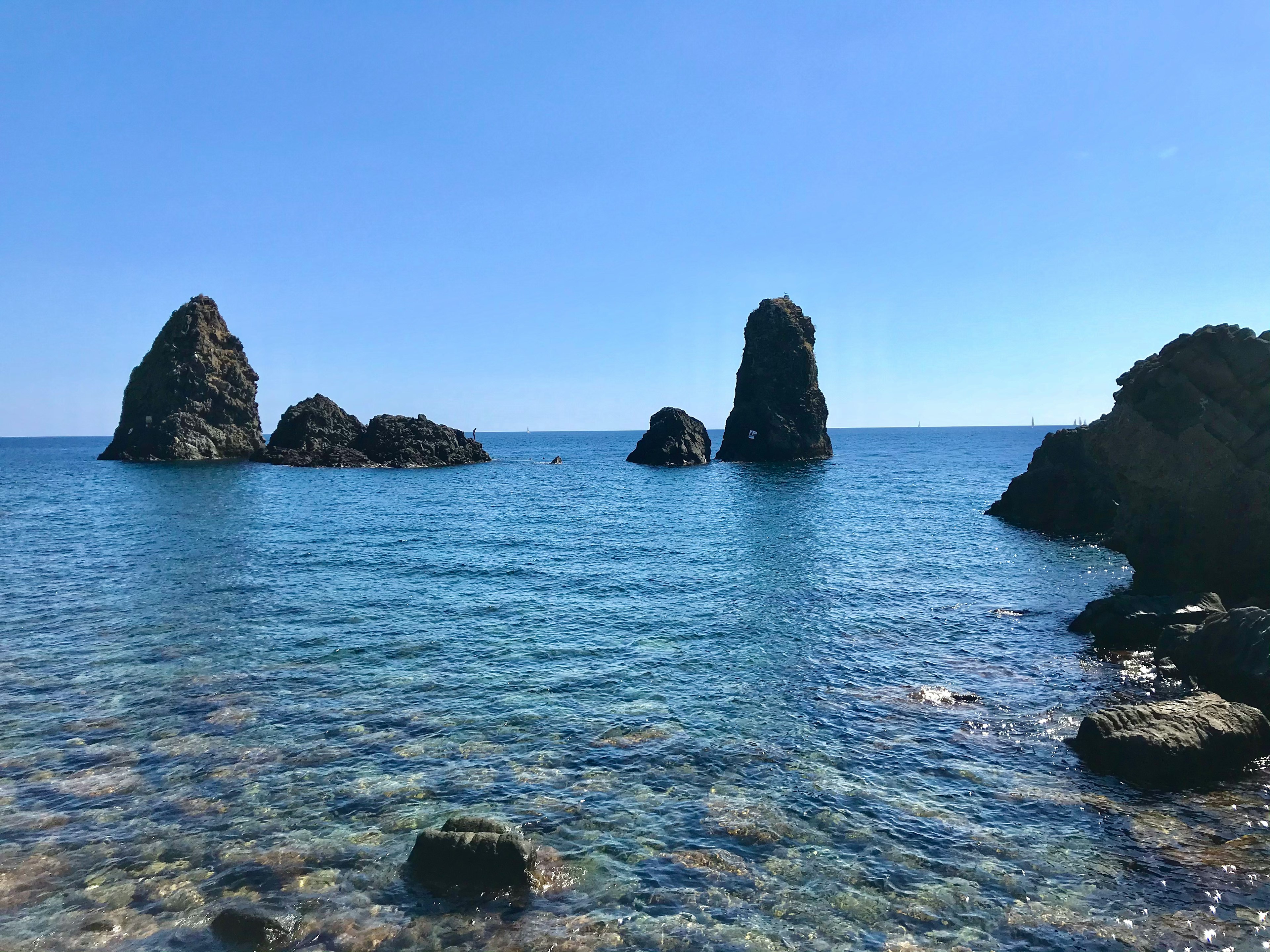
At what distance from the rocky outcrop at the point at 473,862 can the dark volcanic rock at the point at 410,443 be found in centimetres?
10719

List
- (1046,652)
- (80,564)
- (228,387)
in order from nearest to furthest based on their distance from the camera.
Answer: (1046,652) < (80,564) < (228,387)

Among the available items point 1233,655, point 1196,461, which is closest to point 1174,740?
point 1233,655

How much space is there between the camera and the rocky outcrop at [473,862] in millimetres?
11117

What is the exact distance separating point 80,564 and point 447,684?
91.2ft

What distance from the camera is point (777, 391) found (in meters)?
128

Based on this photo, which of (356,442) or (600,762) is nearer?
(600,762)

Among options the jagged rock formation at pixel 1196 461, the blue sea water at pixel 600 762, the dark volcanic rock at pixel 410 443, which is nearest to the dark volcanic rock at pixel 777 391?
the dark volcanic rock at pixel 410 443

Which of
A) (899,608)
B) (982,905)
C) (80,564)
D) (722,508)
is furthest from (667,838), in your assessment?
(722,508)

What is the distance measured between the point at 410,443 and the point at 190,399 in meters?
41.0

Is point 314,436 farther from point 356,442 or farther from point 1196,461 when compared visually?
point 1196,461

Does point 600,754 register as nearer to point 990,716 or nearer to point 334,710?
point 334,710

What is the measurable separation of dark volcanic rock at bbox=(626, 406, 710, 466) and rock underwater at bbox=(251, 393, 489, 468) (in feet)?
102

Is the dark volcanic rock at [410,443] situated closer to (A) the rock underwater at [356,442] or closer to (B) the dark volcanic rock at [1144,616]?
(A) the rock underwater at [356,442]

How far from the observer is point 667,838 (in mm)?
12562
